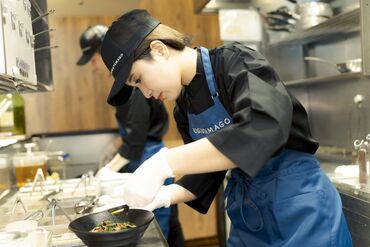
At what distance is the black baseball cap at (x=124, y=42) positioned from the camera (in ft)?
3.47

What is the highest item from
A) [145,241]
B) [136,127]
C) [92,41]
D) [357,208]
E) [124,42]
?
[92,41]

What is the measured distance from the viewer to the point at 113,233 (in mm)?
916

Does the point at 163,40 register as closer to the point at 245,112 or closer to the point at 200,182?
the point at 245,112

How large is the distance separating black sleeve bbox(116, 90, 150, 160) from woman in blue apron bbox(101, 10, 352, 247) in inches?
38.9

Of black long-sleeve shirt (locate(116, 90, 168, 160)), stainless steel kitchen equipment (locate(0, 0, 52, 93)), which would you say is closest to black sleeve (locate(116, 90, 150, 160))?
black long-sleeve shirt (locate(116, 90, 168, 160))

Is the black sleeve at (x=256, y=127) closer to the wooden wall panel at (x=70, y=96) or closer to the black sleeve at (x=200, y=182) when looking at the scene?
the black sleeve at (x=200, y=182)

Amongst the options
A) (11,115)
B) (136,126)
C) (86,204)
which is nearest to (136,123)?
(136,126)

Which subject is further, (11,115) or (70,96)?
(70,96)

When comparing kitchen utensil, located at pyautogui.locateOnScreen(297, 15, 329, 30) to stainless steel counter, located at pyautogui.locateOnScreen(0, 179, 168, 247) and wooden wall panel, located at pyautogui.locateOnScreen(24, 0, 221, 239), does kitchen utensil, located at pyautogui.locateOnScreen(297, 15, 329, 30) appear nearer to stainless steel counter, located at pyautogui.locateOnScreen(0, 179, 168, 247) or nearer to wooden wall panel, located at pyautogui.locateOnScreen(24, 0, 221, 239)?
wooden wall panel, located at pyautogui.locateOnScreen(24, 0, 221, 239)

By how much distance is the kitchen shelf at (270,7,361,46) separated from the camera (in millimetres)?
1954

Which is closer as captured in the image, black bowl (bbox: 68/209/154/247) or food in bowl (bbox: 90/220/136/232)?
black bowl (bbox: 68/209/154/247)

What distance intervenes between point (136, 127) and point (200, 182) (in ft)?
3.21

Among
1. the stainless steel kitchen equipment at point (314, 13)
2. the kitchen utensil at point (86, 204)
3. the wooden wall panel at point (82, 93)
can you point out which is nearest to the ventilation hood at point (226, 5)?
the stainless steel kitchen equipment at point (314, 13)

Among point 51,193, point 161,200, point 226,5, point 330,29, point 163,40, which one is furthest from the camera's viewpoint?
point 226,5
